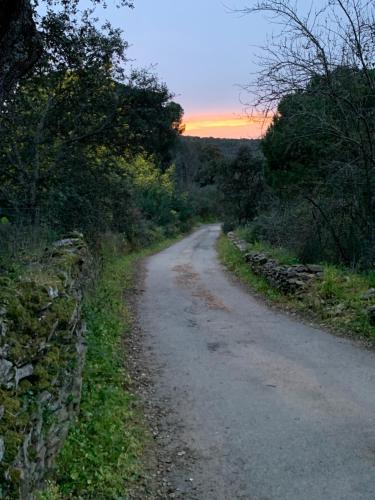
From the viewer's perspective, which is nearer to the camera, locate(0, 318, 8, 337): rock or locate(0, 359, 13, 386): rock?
locate(0, 359, 13, 386): rock

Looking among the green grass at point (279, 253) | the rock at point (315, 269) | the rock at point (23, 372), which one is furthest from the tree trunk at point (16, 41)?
the green grass at point (279, 253)

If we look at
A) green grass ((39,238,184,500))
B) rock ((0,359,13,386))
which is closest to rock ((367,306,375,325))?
green grass ((39,238,184,500))

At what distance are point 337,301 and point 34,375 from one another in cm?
814

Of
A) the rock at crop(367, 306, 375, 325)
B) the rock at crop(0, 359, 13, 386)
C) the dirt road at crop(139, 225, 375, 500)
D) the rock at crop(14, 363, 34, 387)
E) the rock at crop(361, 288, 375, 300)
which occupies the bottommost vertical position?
the dirt road at crop(139, 225, 375, 500)

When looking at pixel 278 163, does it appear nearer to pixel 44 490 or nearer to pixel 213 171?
pixel 213 171

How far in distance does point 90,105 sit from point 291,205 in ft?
29.9

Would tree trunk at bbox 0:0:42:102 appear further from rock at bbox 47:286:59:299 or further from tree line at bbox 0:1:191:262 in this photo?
rock at bbox 47:286:59:299

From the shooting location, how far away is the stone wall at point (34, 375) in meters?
3.57

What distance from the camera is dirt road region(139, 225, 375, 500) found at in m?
4.81

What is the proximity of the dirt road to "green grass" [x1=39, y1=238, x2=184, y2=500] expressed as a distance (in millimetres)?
468

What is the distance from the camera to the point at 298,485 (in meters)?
4.68

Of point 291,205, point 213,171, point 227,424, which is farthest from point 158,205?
point 227,424

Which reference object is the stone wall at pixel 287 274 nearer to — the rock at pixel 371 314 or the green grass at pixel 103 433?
the rock at pixel 371 314

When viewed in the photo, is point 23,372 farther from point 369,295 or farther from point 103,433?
point 369,295
